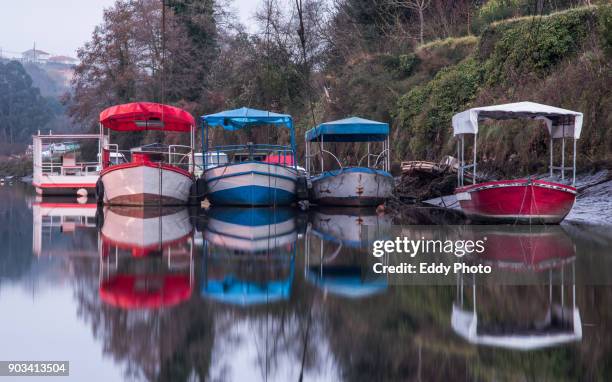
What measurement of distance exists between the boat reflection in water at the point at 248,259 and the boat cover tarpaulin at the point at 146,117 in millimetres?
7847

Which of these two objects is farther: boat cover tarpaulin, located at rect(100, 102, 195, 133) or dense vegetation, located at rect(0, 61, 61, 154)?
dense vegetation, located at rect(0, 61, 61, 154)

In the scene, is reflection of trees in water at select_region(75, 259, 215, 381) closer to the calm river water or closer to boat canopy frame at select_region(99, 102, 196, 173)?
the calm river water

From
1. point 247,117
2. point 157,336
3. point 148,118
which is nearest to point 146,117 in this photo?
point 148,118

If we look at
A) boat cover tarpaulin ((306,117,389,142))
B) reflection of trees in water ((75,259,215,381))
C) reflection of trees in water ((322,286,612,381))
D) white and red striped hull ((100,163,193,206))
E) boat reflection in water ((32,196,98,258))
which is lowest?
boat reflection in water ((32,196,98,258))

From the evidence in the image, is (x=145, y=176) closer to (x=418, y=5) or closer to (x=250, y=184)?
(x=250, y=184)

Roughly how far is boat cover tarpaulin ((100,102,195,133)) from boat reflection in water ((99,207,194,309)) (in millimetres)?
8040

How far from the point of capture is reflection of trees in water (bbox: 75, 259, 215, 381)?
19.3ft

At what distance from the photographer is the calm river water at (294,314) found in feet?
19.6

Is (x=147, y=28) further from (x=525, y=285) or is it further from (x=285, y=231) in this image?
(x=525, y=285)

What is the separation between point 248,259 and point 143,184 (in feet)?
49.0

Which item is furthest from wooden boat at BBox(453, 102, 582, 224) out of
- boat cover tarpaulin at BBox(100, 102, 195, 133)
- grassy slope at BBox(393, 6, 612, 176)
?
boat cover tarpaulin at BBox(100, 102, 195, 133)

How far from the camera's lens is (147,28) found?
193 ft

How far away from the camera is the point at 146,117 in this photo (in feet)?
97.3

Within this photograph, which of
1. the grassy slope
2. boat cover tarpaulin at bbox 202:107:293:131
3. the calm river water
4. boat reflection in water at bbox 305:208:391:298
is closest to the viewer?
the calm river water
